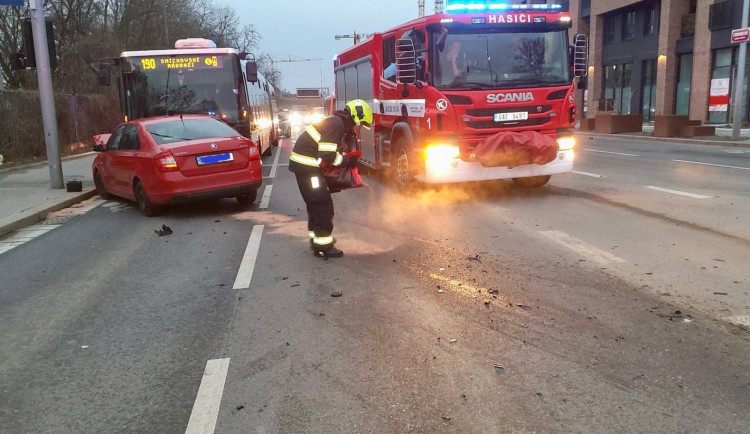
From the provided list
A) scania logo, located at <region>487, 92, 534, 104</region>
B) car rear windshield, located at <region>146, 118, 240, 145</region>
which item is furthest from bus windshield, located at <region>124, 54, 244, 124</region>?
scania logo, located at <region>487, 92, 534, 104</region>

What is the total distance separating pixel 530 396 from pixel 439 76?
6.52 metres

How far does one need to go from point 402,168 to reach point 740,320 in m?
6.69

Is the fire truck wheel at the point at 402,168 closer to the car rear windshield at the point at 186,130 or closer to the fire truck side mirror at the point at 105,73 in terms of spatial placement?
the car rear windshield at the point at 186,130

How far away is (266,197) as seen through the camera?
A: 11070mm

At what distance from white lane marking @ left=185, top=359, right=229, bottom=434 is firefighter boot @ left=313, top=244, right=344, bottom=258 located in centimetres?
261

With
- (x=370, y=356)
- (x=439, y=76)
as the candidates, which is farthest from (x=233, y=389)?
(x=439, y=76)

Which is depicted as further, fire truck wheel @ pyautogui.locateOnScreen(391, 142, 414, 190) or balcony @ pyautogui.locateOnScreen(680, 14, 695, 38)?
balcony @ pyautogui.locateOnScreen(680, 14, 695, 38)

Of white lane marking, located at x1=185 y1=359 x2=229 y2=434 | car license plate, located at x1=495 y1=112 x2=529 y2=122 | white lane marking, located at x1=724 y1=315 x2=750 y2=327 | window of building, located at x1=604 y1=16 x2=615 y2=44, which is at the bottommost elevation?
white lane marking, located at x1=185 y1=359 x2=229 y2=434

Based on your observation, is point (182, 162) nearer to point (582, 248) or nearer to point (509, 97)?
point (509, 97)

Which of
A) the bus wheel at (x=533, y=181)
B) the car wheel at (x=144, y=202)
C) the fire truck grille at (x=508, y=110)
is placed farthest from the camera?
the bus wheel at (x=533, y=181)

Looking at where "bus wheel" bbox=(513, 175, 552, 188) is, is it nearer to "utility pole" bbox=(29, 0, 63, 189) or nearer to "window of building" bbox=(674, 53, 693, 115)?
"utility pole" bbox=(29, 0, 63, 189)

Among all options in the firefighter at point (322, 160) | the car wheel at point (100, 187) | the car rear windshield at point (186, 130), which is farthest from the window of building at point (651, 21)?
the firefighter at point (322, 160)

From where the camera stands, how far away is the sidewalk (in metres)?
9.21

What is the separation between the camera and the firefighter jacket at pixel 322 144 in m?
6.48
